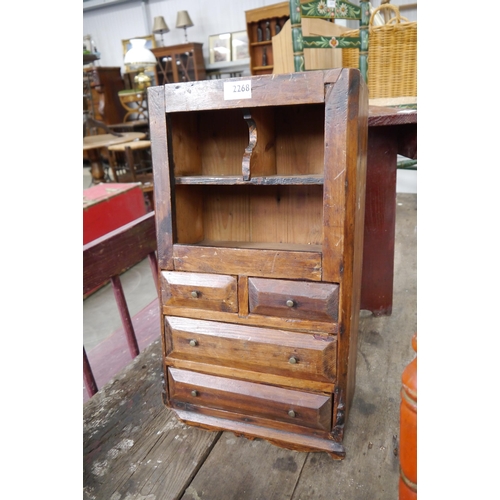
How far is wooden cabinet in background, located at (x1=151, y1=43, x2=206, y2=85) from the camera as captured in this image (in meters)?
7.93

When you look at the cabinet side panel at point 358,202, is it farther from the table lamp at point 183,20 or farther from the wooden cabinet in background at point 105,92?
the wooden cabinet in background at point 105,92

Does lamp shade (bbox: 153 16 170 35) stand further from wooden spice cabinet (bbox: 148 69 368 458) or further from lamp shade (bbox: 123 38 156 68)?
wooden spice cabinet (bbox: 148 69 368 458)

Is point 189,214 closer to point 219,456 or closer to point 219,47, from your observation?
point 219,456

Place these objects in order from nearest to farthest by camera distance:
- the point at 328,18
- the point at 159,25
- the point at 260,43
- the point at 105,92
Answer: the point at 328,18 → the point at 260,43 → the point at 159,25 → the point at 105,92

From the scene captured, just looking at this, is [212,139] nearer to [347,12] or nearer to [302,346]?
[302,346]

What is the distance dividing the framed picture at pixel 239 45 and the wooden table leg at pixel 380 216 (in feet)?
23.2

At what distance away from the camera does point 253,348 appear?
3.83 ft

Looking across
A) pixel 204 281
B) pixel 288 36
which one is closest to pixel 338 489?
pixel 204 281

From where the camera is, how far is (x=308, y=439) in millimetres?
1152

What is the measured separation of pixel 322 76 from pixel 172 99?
41cm

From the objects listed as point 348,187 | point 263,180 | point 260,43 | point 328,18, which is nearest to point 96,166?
point 260,43

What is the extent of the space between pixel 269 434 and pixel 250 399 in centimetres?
11

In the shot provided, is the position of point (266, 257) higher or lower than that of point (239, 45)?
lower
